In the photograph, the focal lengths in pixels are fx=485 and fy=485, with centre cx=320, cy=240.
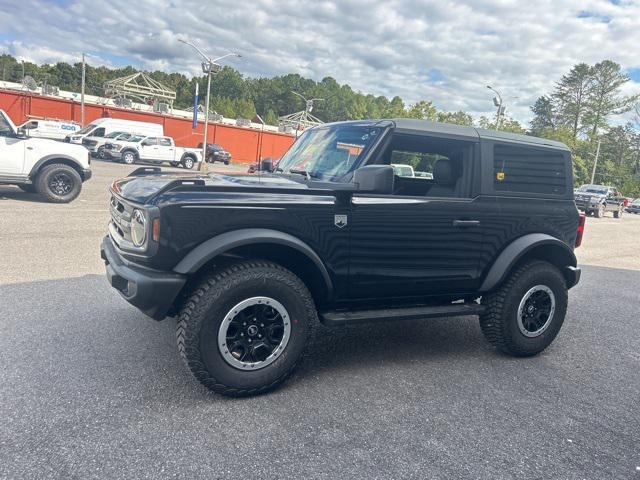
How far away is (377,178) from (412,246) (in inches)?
28.6

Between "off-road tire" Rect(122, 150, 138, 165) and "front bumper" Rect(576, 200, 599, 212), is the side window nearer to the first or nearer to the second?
"front bumper" Rect(576, 200, 599, 212)

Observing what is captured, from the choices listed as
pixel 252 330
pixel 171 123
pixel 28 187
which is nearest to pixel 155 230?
pixel 252 330

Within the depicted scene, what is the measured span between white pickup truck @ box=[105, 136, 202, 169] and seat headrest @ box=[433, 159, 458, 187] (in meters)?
27.1

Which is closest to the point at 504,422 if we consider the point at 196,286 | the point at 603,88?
the point at 196,286

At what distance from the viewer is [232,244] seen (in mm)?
3145

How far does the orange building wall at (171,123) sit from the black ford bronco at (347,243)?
108 feet

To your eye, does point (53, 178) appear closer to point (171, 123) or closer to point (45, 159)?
point (45, 159)

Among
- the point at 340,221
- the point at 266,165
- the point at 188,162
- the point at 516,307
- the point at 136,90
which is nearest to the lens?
the point at 340,221

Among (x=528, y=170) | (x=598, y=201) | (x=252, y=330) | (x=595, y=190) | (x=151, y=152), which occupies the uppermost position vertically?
(x=595, y=190)

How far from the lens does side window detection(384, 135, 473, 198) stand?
402cm

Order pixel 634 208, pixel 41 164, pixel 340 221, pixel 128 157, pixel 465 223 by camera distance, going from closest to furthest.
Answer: pixel 340 221 → pixel 465 223 → pixel 41 164 → pixel 128 157 → pixel 634 208

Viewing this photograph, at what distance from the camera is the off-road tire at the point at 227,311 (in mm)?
3137

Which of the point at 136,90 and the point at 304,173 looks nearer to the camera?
the point at 304,173

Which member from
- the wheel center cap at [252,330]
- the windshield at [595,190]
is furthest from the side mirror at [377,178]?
the windshield at [595,190]
